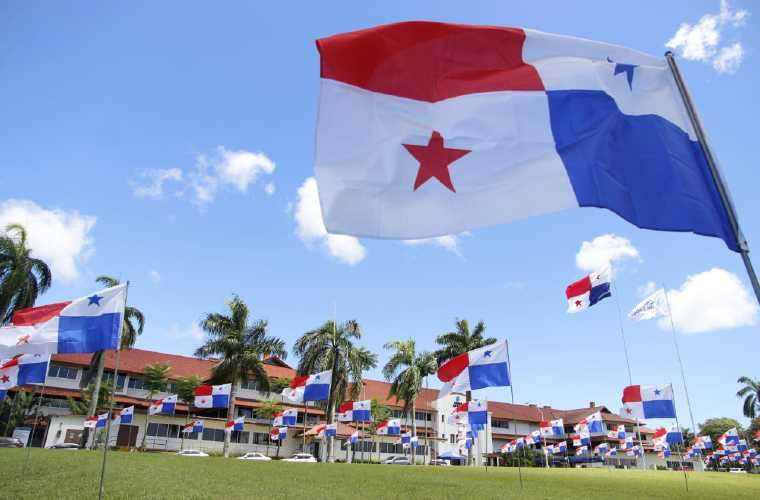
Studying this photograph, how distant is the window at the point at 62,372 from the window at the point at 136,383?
17.1ft

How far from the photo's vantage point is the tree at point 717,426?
9983 cm

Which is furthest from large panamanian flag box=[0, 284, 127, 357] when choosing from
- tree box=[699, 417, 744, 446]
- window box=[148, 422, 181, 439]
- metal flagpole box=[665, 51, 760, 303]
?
tree box=[699, 417, 744, 446]

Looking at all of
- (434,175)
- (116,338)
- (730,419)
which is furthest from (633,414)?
(730,419)

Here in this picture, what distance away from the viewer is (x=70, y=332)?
13461 millimetres

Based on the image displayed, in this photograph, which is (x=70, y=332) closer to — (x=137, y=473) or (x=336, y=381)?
(x=137, y=473)

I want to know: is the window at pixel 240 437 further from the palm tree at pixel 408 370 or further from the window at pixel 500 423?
the window at pixel 500 423

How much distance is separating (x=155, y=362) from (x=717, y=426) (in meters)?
104

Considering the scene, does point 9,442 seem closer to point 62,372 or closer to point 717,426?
point 62,372

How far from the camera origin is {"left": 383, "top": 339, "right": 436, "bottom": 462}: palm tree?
53.4 metres

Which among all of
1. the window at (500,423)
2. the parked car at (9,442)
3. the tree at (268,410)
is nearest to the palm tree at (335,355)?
the tree at (268,410)

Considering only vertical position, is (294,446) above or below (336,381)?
below

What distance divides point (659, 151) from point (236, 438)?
188ft

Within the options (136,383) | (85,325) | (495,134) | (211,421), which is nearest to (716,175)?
(495,134)

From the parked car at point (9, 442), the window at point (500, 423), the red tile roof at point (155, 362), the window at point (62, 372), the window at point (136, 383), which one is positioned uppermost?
the red tile roof at point (155, 362)
